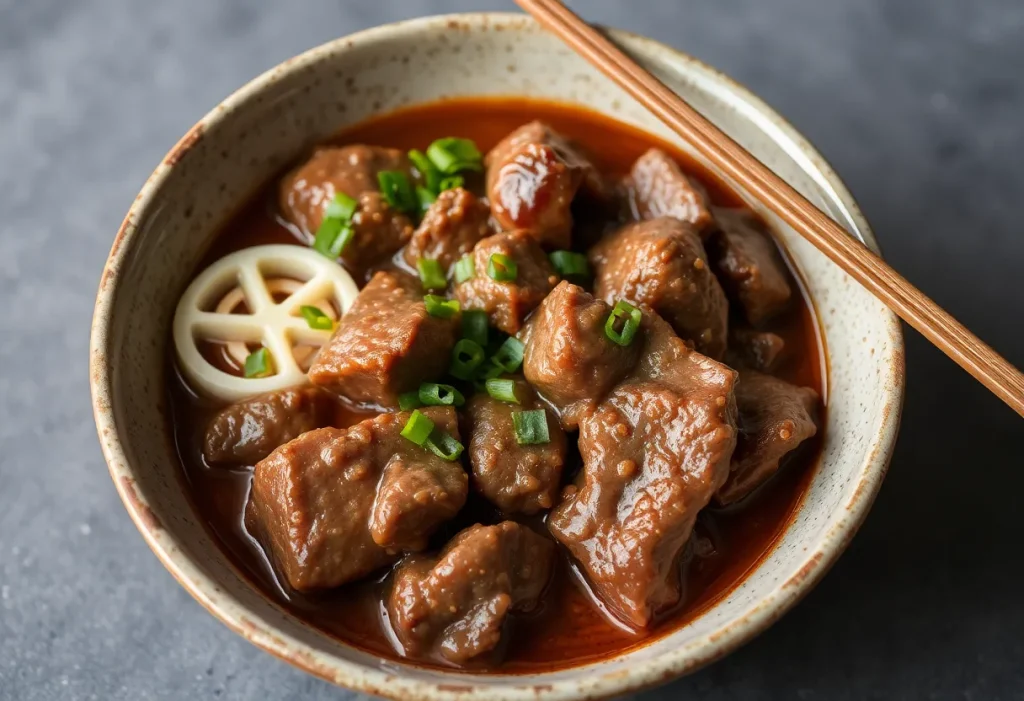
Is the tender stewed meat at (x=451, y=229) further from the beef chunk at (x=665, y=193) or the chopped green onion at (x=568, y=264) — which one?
the beef chunk at (x=665, y=193)

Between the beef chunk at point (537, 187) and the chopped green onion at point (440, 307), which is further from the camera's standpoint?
the beef chunk at point (537, 187)

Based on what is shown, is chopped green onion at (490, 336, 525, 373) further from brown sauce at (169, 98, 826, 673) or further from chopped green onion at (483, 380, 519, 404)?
brown sauce at (169, 98, 826, 673)

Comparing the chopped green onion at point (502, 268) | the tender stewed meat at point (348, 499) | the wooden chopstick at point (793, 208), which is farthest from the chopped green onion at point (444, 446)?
the wooden chopstick at point (793, 208)

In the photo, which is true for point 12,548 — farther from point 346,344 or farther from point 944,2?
point 944,2

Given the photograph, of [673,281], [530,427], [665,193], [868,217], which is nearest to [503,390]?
[530,427]

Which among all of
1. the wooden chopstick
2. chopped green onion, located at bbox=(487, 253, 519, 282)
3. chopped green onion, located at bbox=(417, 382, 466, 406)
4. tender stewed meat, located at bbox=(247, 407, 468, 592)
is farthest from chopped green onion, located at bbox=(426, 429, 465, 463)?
the wooden chopstick

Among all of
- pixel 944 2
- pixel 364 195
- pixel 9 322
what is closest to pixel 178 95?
pixel 9 322
